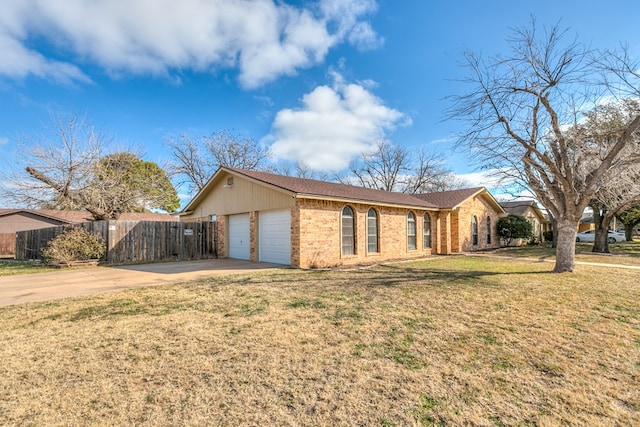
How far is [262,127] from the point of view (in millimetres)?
29156

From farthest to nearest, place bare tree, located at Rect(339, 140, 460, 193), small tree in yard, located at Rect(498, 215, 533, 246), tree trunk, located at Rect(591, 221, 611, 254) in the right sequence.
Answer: bare tree, located at Rect(339, 140, 460, 193) → small tree in yard, located at Rect(498, 215, 533, 246) → tree trunk, located at Rect(591, 221, 611, 254)

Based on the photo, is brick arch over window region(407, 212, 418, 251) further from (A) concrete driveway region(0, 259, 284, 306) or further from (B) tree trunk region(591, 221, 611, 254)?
(B) tree trunk region(591, 221, 611, 254)

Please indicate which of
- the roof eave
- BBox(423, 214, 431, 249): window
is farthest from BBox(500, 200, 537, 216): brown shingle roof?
the roof eave

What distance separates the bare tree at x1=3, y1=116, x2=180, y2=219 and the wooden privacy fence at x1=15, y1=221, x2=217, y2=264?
220cm

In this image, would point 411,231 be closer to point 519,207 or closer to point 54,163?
point 519,207

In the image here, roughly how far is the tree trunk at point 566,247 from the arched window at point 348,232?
7349 millimetres

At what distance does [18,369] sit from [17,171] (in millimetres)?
18908

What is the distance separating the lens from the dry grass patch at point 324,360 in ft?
9.11

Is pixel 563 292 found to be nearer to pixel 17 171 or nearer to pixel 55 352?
pixel 55 352

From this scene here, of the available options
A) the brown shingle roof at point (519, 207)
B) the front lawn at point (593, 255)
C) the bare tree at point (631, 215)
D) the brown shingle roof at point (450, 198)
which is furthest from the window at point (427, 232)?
the bare tree at point (631, 215)

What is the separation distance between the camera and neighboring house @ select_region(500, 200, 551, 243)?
91.5ft

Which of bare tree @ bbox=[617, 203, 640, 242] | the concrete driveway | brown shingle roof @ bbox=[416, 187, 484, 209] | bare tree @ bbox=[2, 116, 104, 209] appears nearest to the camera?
the concrete driveway

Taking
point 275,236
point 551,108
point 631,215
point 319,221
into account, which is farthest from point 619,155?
point 631,215

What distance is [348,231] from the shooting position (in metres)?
13.7
